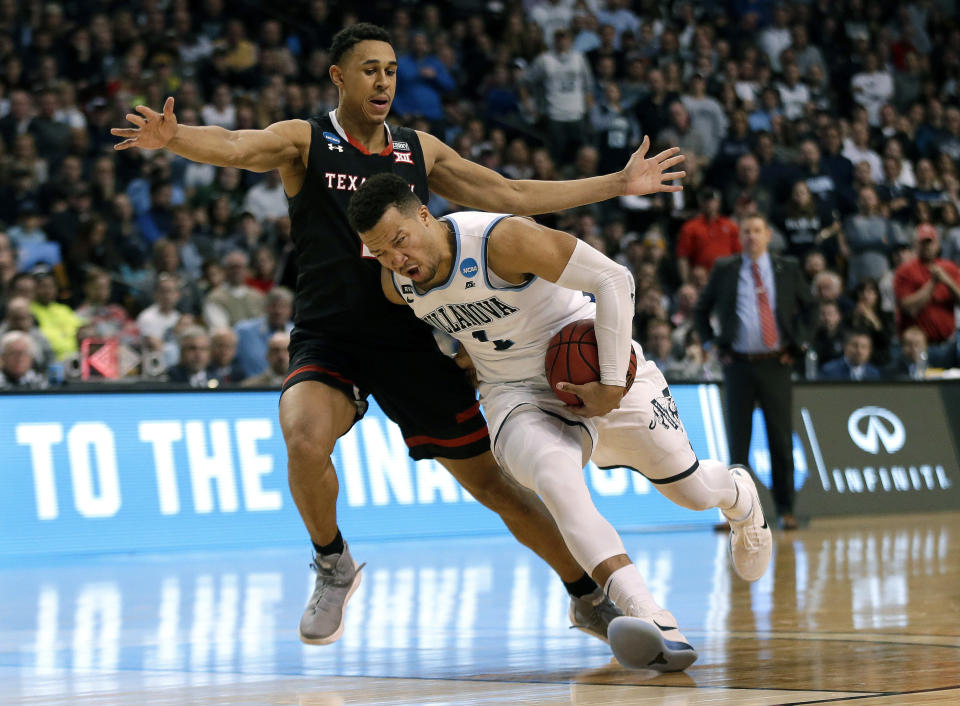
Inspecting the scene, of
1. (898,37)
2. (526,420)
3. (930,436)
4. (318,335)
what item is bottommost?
(930,436)

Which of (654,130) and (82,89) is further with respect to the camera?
(654,130)

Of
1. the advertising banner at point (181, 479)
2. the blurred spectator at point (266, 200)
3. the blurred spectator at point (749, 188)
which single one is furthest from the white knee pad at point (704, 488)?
the blurred spectator at point (749, 188)

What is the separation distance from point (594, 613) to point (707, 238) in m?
10.1

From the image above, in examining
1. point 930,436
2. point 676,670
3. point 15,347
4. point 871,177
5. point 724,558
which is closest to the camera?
point 676,670

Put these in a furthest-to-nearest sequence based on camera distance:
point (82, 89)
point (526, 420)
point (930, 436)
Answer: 1. point (82, 89)
2. point (930, 436)
3. point (526, 420)

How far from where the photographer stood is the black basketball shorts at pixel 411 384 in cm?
511

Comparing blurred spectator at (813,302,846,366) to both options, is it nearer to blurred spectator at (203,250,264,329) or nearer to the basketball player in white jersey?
blurred spectator at (203,250,264,329)

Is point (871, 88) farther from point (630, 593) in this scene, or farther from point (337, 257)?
point (630, 593)

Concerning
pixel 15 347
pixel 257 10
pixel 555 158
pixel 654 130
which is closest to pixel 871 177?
pixel 654 130

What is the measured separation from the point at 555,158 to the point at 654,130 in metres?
1.25

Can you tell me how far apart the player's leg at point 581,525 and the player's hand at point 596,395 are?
16 centimetres

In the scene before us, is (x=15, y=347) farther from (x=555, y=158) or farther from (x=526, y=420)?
(x=555, y=158)

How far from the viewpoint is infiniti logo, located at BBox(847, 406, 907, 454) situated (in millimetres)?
12062

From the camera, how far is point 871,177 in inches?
686
